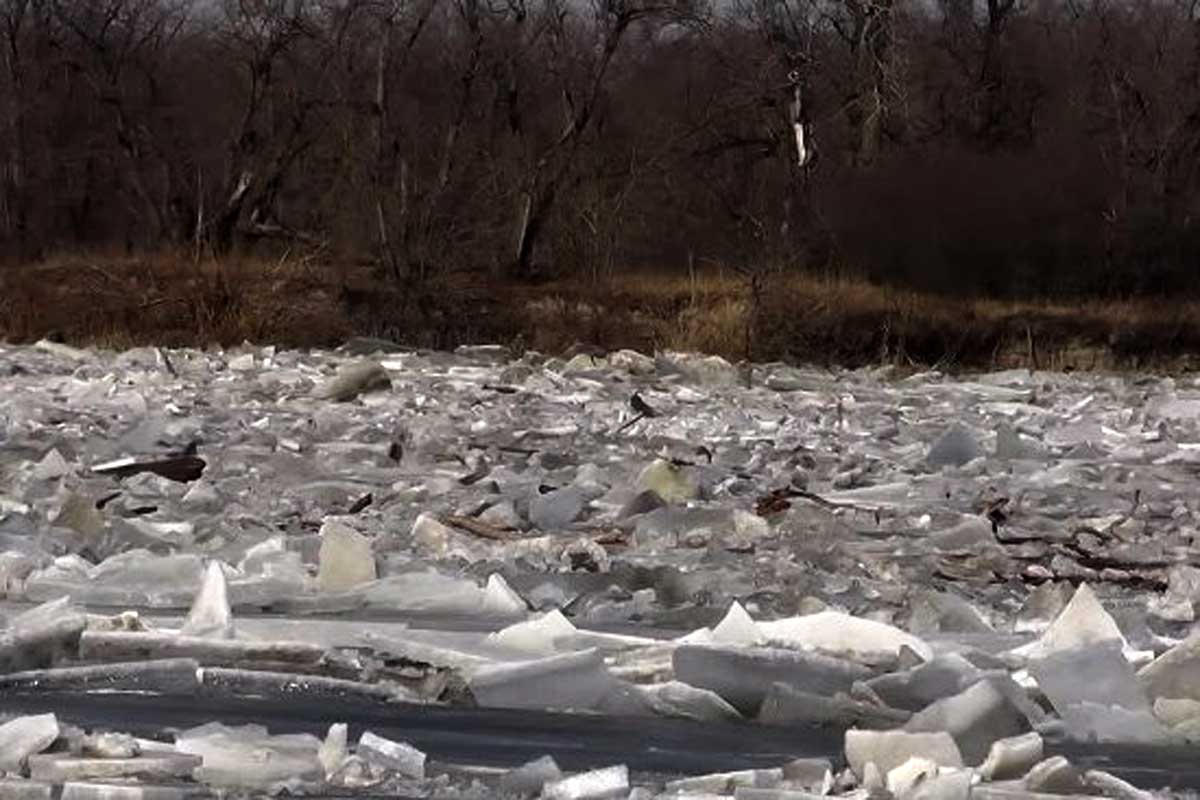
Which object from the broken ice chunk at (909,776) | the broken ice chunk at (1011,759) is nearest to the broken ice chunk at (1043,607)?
the broken ice chunk at (1011,759)

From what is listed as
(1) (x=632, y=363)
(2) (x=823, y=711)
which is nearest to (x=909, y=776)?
(2) (x=823, y=711)

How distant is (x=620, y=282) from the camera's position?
18203 mm

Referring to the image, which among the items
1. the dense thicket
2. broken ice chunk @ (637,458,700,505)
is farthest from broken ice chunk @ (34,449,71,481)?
the dense thicket

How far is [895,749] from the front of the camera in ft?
6.57

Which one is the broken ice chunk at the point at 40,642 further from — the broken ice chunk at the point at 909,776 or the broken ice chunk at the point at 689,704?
the broken ice chunk at the point at 909,776

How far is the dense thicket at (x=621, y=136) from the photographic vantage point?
1947cm

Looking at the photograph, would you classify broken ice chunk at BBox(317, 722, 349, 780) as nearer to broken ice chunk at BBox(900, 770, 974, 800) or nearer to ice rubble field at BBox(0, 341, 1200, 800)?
ice rubble field at BBox(0, 341, 1200, 800)

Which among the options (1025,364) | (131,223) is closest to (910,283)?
(1025,364)

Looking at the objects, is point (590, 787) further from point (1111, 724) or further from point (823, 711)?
point (1111, 724)

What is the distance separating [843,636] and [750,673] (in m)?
0.27

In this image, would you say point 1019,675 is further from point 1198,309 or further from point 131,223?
point 131,223

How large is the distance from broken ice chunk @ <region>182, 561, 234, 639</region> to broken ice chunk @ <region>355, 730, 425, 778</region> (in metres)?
0.72

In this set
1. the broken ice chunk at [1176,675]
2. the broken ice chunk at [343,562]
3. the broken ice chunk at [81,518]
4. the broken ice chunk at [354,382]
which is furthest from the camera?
the broken ice chunk at [354,382]

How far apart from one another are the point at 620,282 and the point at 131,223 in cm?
1253
